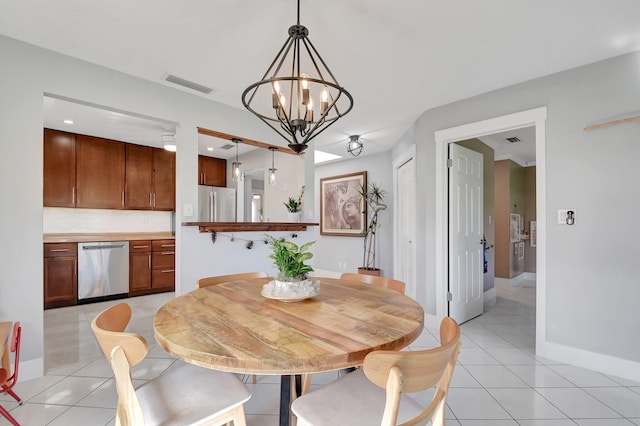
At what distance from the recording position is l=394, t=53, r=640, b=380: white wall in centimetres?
213

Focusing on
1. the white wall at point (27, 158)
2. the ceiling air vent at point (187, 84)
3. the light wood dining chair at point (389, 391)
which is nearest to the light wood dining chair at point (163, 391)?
the light wood dining chair at point (389, 391)

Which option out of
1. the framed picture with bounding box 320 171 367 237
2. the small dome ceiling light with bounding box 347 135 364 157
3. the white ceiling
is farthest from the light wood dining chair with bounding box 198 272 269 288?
the framed picture with bounding box 320 171 367 237

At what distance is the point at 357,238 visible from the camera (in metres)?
5.39

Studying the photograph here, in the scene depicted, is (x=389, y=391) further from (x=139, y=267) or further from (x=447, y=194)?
(x=139, y=267)

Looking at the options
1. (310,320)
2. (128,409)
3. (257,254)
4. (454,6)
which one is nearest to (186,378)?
(128,409)

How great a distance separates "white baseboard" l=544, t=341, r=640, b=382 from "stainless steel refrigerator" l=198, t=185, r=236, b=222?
317 cm

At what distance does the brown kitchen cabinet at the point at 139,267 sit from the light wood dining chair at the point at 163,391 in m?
3.46

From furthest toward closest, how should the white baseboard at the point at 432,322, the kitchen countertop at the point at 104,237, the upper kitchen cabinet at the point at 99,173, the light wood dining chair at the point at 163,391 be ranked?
the upper kitchen cabinet at the point at 99,173, the kitchen countertop at the point at 104,237, the white baseboard at the point at 432,322, the light wood dining chair at the point at 163,391

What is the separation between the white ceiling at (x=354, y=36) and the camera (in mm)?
1669

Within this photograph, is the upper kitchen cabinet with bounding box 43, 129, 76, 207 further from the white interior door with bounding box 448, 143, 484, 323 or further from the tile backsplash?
the white interior door with bounding box 448, 143, 484, 323

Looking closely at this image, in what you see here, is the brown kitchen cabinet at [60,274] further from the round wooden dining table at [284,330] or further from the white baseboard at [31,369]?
the round wooden dining table at [284,330]

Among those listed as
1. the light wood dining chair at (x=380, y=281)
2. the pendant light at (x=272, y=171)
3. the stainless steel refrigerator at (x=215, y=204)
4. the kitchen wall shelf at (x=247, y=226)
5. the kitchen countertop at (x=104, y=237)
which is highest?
the pendant light at (x=272, y=171)

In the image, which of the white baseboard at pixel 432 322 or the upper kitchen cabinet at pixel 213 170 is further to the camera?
the upper kitchen cabinet at pixel 213 170

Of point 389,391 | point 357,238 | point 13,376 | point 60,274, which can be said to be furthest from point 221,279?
point 357,238
